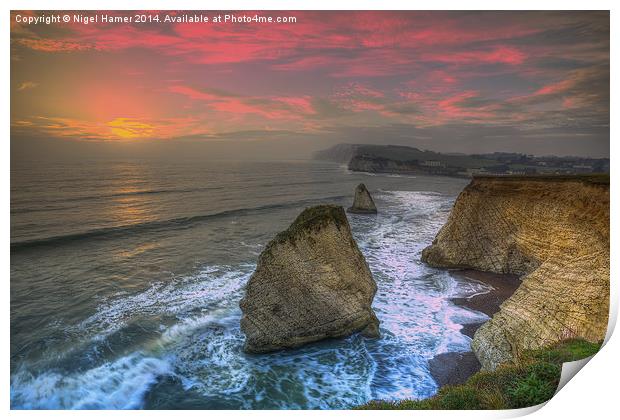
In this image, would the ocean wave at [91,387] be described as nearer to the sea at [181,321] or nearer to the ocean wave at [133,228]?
the sea at [181,321]

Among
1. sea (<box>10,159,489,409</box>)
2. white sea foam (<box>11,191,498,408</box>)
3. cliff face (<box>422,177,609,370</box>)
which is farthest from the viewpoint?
cliff face (<box>422,177,609,370</box>)

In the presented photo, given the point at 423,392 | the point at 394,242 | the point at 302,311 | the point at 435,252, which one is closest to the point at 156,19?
the point at 302,311

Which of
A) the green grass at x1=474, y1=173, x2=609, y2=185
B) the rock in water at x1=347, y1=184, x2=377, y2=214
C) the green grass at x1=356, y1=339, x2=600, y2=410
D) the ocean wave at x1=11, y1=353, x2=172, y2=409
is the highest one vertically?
the green grass at x1=474, y1=173, x2=609, y2=185

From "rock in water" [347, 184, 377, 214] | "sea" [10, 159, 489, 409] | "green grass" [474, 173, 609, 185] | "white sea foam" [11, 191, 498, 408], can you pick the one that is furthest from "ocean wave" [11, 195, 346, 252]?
"green grass" [474, 173, 609, 185]

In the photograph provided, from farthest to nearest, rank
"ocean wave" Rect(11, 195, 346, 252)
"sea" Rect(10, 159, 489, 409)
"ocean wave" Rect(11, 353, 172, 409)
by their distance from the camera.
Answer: "ocean wave" Rect(11, 195, 346, 252)
"sea" Rect(10, 159, 489, 409)
"ocean wave" Rect(11, 353, 172, 409)

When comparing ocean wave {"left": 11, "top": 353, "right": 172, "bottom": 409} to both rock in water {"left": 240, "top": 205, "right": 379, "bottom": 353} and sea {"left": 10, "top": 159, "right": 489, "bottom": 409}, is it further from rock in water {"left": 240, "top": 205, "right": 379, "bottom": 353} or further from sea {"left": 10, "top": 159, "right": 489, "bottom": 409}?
rock in water {"left": 240, "top": 205, "right": 379, "bottom": 353}

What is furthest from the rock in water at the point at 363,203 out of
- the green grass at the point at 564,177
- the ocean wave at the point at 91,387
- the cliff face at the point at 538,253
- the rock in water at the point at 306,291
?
the ocean wave at the point at 91,387

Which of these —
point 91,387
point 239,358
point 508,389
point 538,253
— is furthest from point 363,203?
point 91,387

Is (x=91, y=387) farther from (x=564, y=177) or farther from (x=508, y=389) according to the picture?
(x=564, y=177)
